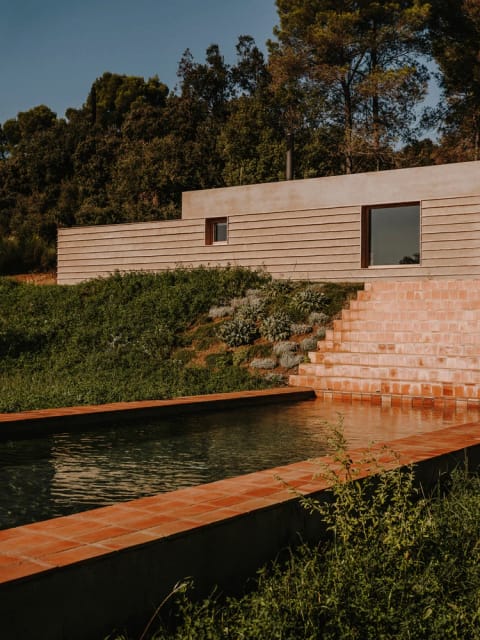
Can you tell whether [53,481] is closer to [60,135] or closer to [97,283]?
[97,283]

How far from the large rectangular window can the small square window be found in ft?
11.4

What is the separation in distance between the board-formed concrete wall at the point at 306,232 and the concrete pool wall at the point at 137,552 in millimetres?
11539

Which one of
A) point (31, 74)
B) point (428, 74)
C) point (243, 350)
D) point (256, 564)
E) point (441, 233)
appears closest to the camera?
point (256, 564)

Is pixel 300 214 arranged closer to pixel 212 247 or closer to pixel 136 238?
pixel 212 247

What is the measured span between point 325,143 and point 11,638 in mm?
27146

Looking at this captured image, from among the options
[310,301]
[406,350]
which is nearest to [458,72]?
[310,301]

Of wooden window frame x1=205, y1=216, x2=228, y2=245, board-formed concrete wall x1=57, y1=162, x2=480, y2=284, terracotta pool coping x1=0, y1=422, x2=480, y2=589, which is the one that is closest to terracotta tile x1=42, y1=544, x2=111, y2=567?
terracotta pool coping x1=0, y1=422, x2=480, y2=589

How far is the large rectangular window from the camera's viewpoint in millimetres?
14695

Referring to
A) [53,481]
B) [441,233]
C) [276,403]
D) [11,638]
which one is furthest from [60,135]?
[11,638]

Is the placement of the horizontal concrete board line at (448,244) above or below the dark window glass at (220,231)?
below

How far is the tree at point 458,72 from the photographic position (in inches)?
1057

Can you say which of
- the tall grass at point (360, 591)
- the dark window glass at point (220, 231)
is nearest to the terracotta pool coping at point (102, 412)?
the tall grass at point (360, 591)

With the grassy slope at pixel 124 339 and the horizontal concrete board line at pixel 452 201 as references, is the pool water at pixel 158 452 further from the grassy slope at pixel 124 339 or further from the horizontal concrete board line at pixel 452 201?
the horizontal concrete board line at pixel 452 201

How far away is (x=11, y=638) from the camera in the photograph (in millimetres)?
2043
